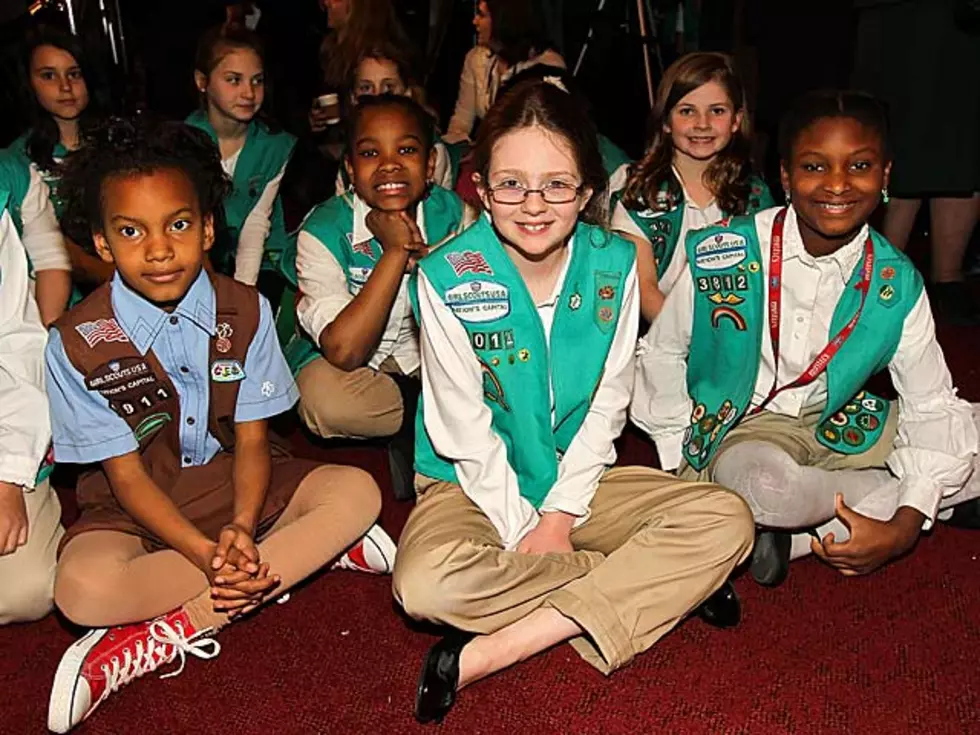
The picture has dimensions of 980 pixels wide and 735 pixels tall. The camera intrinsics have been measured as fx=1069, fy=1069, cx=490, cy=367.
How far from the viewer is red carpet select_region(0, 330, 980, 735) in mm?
1480

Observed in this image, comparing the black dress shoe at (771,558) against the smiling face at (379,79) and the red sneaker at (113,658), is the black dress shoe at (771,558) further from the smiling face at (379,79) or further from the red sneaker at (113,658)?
the smiling face at (379,79)

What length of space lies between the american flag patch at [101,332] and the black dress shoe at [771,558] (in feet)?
3.50

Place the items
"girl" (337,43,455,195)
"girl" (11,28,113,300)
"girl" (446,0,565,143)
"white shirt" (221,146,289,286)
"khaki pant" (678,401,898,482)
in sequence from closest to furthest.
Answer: "khaki pant" (678,401,898,482), "girl" (11,28,113,300), "white shirt" (221,146,289,286), "girl" (337,43,455,195), "girl" (446,0,565,143)

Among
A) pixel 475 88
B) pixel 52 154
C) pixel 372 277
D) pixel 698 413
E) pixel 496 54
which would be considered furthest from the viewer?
pixel 475 88

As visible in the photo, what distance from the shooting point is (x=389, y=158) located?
2.07 m

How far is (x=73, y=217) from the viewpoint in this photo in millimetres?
1630

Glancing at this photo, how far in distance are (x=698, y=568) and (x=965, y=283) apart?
197 cm

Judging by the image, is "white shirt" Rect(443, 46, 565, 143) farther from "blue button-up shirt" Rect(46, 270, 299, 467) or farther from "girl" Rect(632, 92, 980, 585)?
"blue button-up shirt" Rect(46, 270, 299, 467)

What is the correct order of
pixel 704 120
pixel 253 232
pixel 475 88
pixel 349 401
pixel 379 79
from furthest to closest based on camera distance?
pixel 475 88 < pixel 379 79 < pixel 253 232 < pixel 704 120 < pixel 349 401

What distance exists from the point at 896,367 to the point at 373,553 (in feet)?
3.04

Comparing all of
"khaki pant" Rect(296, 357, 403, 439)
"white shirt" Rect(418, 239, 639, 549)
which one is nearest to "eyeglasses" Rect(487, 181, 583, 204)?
"white shirt" Rect(418, 239, 639, 549)

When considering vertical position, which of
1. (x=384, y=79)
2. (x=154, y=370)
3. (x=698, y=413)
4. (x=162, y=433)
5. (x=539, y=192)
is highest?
(x=384, y=79)

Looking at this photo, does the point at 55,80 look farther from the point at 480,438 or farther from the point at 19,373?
the point at 480,438

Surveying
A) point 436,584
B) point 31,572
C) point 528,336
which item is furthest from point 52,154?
point 436,584
